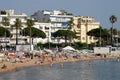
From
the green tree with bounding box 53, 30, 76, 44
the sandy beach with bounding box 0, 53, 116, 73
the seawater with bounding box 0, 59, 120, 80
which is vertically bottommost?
the seawater with bounding box 0, 59, 120, 80

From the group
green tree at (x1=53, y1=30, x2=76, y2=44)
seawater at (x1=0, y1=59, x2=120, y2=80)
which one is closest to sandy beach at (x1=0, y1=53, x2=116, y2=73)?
seawater at (x1=0, y1=59, x2=120, y2=80)

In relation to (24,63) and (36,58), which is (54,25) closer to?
(36,58)

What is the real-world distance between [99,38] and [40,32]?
2258cm

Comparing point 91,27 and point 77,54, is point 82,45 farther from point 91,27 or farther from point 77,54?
point 77,54

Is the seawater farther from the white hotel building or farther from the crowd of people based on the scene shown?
the white hotel building

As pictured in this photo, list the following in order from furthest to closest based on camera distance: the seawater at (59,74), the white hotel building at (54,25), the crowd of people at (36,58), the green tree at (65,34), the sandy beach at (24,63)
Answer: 1. the green tree at (65,34)
2. the white hotel building at (54,25)
3. the crowd of people at (36,58)
4. the sandy beach at (24,63)
5. the seawater at (59,74)

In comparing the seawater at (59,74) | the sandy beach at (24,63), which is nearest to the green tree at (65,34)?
the sandy beach at (24,63)

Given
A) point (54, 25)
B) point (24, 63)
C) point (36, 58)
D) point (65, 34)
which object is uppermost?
point (54, 25)

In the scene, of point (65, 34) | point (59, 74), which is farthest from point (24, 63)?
point (65, 34)

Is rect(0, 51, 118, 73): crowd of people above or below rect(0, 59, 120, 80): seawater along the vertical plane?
above

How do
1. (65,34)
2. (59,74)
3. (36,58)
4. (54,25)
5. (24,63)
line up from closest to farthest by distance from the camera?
(59,74) < (24,63) < (36,58) < (65,34) < (54,25)

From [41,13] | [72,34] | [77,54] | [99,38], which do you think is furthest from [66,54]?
[41,13]

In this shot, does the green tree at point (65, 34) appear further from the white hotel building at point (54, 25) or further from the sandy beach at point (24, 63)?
the sandy beach at point (24, 63)

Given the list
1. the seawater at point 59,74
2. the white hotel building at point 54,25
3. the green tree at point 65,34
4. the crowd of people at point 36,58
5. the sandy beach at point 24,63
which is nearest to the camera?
the seawater at point 59,74
